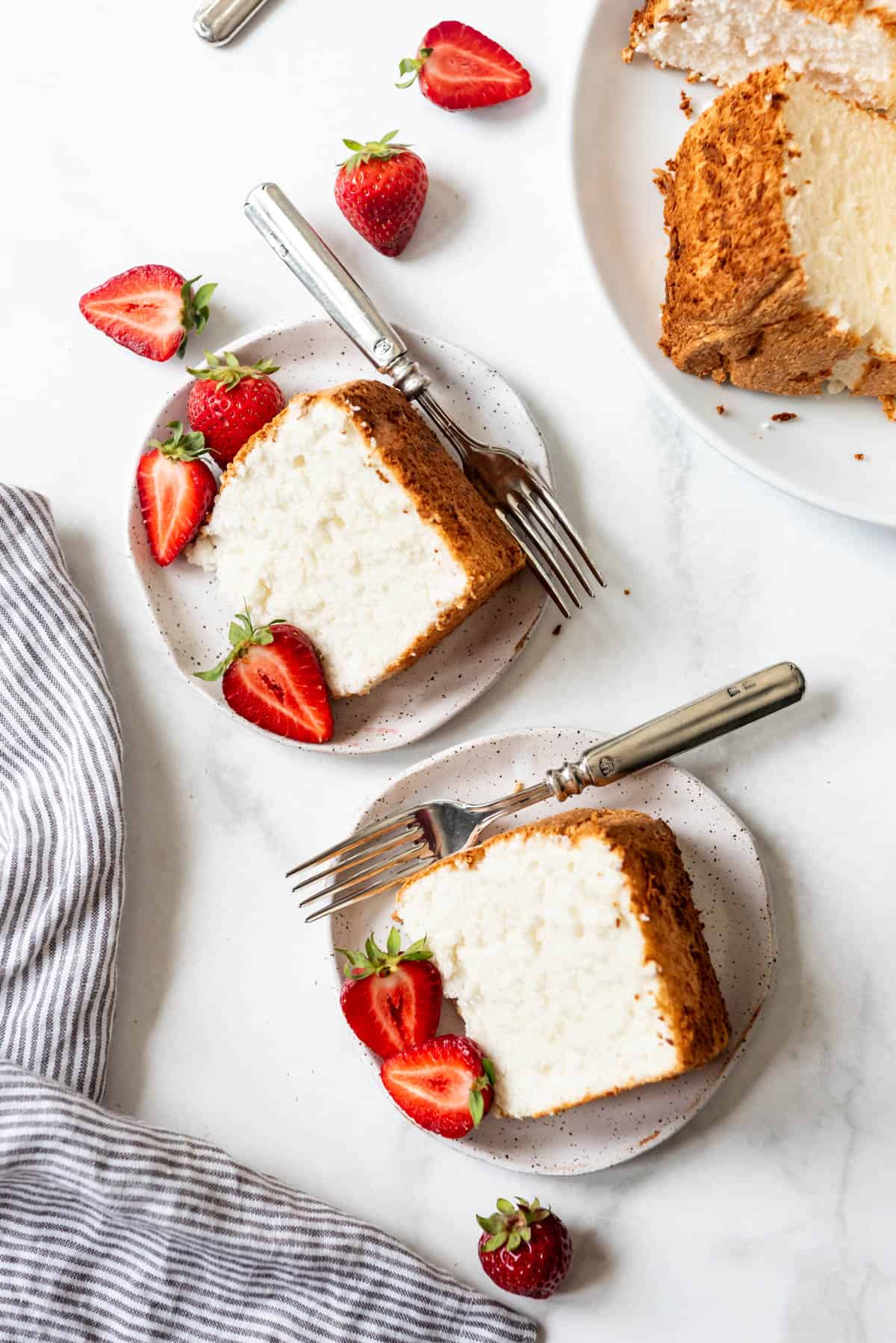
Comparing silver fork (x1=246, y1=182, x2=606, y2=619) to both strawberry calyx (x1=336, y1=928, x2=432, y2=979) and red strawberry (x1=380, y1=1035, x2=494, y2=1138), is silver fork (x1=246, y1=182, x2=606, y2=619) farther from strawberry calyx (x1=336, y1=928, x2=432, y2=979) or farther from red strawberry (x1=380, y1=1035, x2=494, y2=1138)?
red strawberry (x1=380, y1=1035, x2=494, y2=1138)

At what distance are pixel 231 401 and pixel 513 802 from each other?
92cm

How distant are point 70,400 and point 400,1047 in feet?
4.88

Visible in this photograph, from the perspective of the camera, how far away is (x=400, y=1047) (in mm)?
2049

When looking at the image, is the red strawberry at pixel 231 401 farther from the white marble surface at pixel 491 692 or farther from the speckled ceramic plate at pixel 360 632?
the white marble surface at pixel 491 692

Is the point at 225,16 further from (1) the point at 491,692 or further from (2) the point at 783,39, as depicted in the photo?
(1) the point at 491,692

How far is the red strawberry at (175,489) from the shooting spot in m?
2.12

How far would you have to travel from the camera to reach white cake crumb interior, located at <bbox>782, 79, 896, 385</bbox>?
1756 millimetres

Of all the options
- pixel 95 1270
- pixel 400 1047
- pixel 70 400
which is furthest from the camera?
pixel 70 400

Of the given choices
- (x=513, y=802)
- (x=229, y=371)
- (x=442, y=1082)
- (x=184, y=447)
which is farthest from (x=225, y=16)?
(x=442, y=1082)

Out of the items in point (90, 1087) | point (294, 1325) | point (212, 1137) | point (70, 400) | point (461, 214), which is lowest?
point (294, 1325)

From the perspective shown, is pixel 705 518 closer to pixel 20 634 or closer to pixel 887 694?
pixel 887 694

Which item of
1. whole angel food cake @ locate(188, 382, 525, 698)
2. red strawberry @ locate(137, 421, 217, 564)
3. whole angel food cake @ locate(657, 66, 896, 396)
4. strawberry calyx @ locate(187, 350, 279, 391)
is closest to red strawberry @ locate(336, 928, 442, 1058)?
whole angel food cake @ locate(188, 382, 525, 698)

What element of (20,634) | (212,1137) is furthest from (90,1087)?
(20,634)

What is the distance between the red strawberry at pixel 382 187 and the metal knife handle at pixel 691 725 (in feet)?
3.44
